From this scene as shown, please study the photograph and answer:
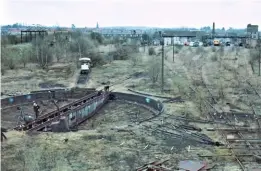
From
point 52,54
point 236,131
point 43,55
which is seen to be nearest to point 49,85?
point 43,55

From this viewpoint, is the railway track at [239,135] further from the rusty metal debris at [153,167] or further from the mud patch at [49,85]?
the mud patch at [49,85]

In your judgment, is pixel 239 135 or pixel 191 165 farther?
pixel 239 135

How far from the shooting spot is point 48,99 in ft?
68.5

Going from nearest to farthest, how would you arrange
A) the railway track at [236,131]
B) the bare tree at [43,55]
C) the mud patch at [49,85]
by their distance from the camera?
the railway track at [236,131], the mud patch at [49,85], the bare tree at [43,55]

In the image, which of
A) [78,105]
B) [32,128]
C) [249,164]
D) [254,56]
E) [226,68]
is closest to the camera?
[249,164]

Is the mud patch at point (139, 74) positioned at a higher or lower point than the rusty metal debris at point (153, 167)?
higher

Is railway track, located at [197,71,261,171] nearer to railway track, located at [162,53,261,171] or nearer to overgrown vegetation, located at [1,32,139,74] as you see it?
railway track, located at [162,53,261,171]

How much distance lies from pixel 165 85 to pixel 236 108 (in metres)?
6.56

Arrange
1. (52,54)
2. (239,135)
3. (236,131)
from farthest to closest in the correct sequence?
1. (52,54)
2. (236,131)
3. (239,135)

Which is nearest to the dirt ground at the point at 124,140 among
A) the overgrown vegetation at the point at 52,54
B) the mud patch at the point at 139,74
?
the mud patch at the point at 139,74

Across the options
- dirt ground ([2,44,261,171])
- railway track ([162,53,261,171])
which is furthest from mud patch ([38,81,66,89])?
railway track ([162,53,261,171])

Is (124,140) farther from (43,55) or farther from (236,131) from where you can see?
(43,55)

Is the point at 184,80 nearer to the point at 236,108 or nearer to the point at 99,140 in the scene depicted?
the point at 236,108

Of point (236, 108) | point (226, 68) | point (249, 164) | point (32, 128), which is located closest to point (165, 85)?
point (236, 108)
